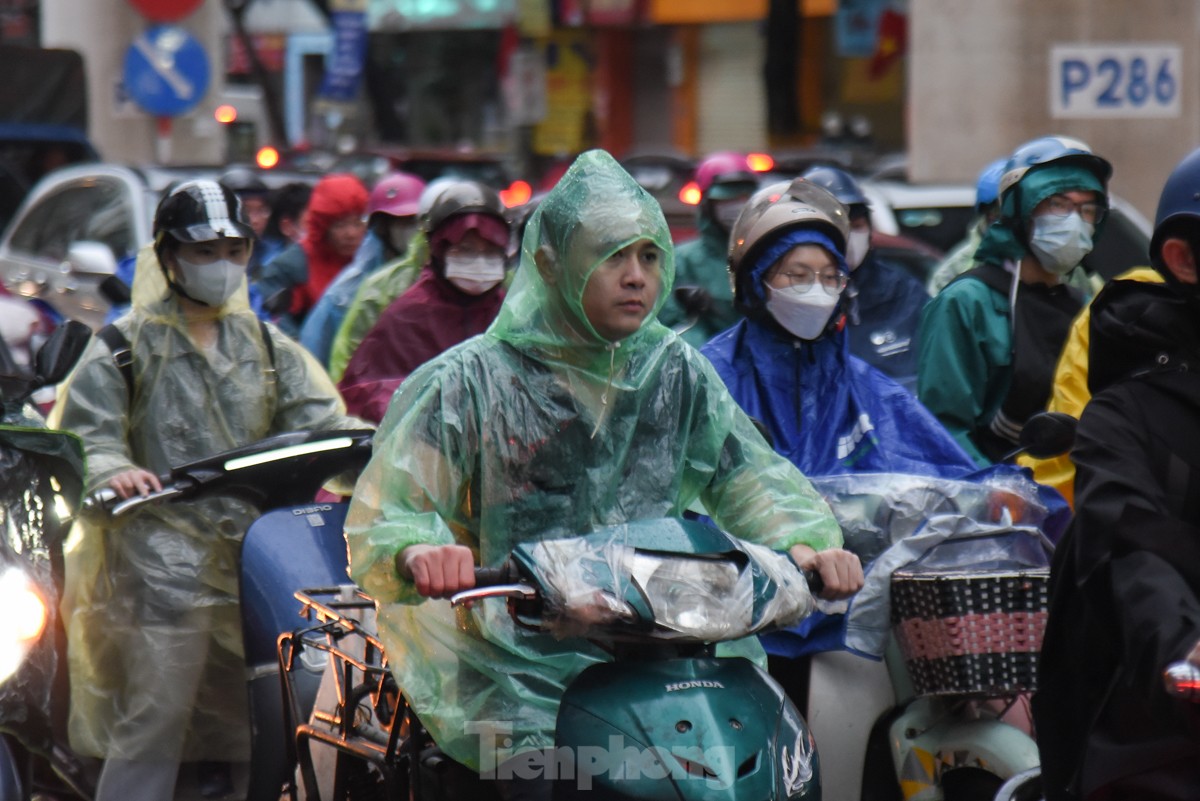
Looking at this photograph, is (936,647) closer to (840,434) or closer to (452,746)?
(840,434)

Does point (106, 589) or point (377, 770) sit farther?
point (106, 589)

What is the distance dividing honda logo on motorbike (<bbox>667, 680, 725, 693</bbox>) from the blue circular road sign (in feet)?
59.5

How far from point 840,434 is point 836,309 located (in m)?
0.34

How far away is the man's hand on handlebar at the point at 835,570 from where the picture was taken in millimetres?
3840

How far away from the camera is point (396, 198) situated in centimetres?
978

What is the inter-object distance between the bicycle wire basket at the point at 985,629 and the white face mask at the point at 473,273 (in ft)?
9.50

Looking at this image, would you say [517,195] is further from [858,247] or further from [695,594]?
[695,594]

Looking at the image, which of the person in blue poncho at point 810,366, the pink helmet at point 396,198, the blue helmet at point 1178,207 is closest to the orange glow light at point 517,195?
the pink helmet at point 396,198

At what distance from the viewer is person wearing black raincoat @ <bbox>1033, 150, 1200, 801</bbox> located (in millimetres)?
3080

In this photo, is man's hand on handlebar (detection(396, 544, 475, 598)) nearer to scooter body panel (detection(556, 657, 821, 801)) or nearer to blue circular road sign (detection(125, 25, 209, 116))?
scooter body panel (detection(556, 657, 821, 801))

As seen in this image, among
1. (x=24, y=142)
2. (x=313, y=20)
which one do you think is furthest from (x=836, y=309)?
(x=313, y=20)

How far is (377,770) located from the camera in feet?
14.6

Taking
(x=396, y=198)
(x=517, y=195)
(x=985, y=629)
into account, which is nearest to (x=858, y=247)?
(x=396, y=198)

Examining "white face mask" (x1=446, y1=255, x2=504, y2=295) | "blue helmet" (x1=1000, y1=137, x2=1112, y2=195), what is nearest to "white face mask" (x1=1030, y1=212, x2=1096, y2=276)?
"blue helmet" (x1=1000, y1=137, x2=1112, y2=195)
